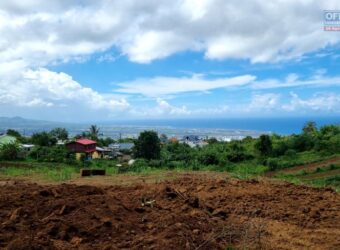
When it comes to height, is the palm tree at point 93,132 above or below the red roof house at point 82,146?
above

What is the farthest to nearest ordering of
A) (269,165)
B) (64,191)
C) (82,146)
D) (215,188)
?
1. (82,146)
2. (269,165)
3. (215,188)
4. (64,191)

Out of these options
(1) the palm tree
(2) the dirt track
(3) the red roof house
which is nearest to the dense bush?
(3) the red roof house

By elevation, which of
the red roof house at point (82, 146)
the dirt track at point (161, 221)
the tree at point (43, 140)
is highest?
the dirt track at point (161, 221)

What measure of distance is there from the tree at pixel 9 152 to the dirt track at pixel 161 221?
937 inches

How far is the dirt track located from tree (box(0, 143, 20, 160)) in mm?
23805

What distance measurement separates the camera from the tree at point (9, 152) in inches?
1203

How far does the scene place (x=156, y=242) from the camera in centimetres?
506

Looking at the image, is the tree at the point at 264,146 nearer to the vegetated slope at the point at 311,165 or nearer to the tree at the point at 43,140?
the vegetated slope at the point at 311,165

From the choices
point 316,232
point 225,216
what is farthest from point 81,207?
point 316,232

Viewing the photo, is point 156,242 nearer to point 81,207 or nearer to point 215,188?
point 81,207

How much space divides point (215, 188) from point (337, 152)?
1810 centimetres

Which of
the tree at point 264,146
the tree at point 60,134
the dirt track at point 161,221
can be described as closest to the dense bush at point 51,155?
the tree at point 264,146

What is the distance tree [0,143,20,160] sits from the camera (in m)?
30.5

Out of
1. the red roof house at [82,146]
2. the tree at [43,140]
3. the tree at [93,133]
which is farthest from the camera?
the tree at [93,133]
